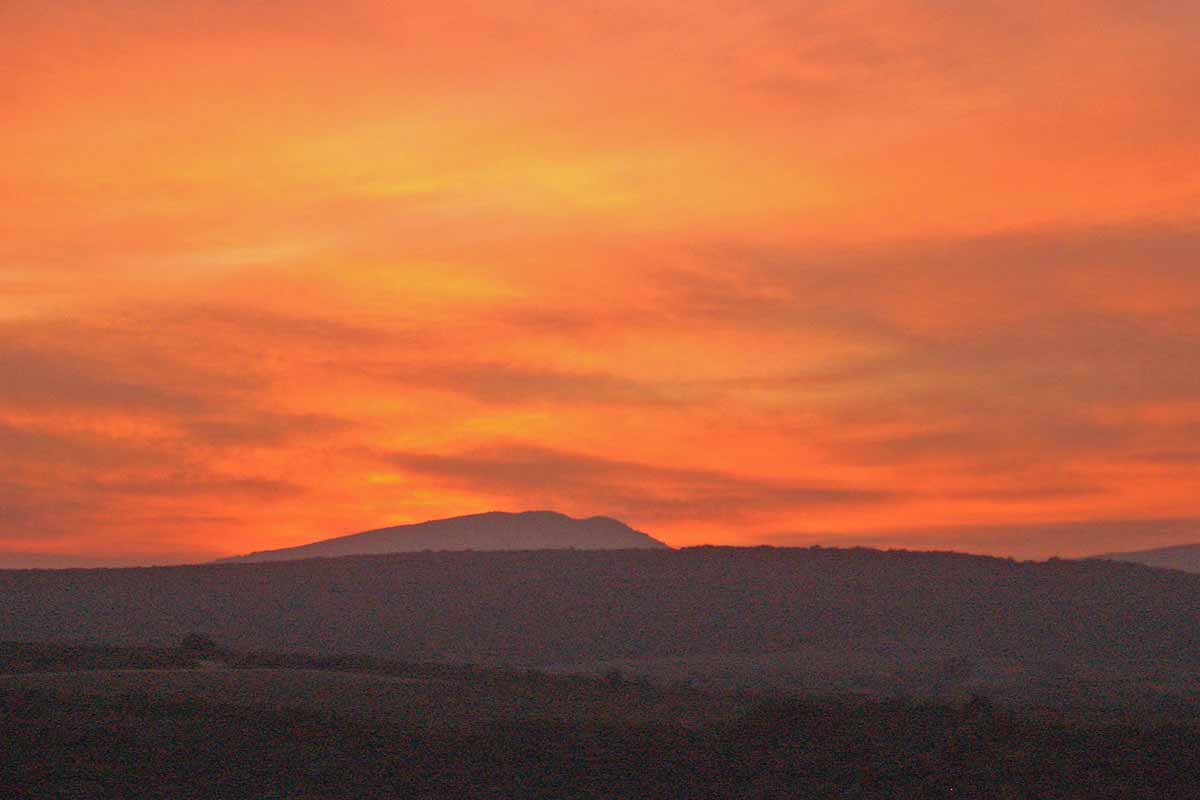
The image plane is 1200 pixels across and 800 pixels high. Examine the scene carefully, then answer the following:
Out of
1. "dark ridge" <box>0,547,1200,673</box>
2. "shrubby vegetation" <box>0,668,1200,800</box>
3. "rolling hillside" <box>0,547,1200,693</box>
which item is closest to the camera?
"shrubby vegetation" <box>0,668,1200,800</box>

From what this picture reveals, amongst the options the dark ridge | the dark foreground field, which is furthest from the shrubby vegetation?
the dark ridge

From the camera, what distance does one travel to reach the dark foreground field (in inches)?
933

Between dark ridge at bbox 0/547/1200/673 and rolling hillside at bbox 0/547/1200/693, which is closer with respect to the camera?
rolling hillside at bbox 0/547/1200/693

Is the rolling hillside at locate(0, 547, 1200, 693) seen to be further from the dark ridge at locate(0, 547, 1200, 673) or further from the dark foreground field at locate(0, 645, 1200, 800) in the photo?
the dark foreground field at locate(0, 645, 1200, 800)

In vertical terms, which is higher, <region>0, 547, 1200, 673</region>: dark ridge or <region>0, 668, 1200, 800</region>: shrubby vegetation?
<region>0, 547, 1200, 673</region>: dark ridge

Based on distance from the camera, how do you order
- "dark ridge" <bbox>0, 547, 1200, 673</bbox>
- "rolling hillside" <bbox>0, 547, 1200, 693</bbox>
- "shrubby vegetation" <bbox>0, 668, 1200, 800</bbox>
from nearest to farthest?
1. "shrubby vegetation" <bbox>0, 668, 1200, 800</bbox>
2. "rolling hillside" <bbox>0, 547, 1200, 693</bbox>
3. "dark ridge" <bbox>0, 547, 1200, 673</bbox>

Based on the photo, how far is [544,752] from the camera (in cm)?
2583

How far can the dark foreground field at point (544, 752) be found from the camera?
23.7 m

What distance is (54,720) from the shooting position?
2591 cm

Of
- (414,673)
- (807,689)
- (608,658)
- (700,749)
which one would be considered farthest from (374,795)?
(608,658)

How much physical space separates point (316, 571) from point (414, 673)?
4498 centimetres

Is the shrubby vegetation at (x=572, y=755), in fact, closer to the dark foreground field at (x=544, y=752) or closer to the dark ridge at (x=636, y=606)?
the dark foreground field at (x=544, y=752)

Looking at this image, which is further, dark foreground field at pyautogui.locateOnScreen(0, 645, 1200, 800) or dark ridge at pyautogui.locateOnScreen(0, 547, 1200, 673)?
dark ridge at pyautogui.locateOnScreen(0, 547, 1200, 673)

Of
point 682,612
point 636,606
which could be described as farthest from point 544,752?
point 636,606
